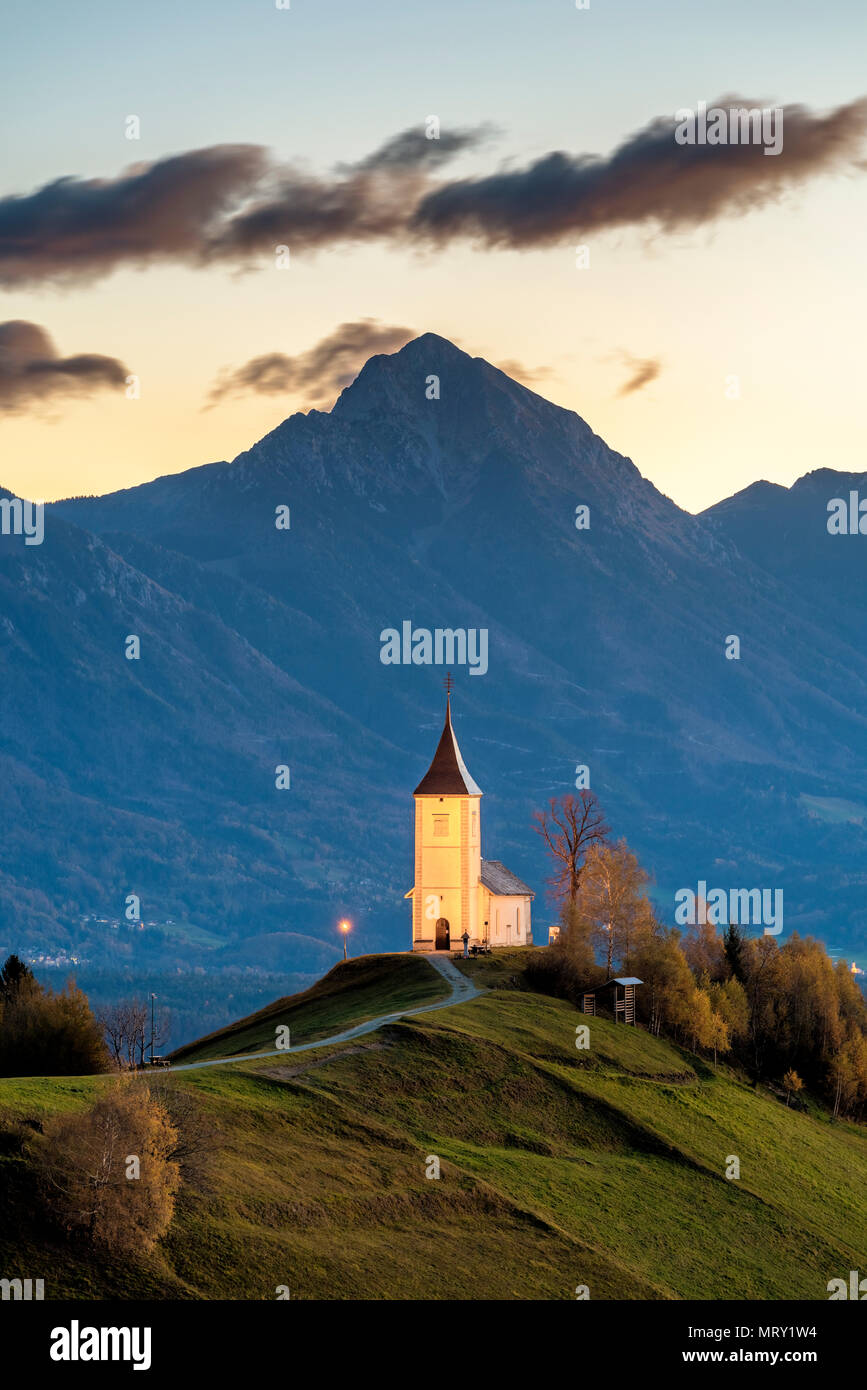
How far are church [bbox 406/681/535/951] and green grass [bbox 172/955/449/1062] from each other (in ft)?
20.3

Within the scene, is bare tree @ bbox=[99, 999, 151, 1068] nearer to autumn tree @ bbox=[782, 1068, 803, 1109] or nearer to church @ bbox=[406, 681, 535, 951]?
church @ bbox=[406, 681, 535, 951]

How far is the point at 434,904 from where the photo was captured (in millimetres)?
126188

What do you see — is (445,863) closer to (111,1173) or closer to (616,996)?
(616,996)

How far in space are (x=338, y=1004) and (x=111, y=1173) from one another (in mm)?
54057

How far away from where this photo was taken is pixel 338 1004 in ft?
341

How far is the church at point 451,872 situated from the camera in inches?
4958

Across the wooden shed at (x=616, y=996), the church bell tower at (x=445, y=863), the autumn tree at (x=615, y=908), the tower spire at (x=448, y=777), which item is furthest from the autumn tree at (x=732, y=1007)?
the tower spire at (x=448, y=777)

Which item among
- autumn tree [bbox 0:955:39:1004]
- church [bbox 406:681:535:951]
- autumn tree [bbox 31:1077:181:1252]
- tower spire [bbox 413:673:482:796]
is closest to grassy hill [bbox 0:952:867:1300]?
autumn tree [bbox 31:1077:181:1252]

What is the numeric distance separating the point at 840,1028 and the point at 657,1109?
42.7m

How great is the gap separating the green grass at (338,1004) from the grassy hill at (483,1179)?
4.78ft
